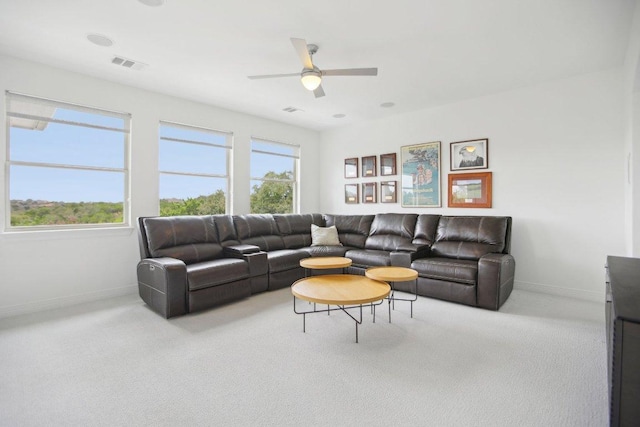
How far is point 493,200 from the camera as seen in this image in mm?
4598

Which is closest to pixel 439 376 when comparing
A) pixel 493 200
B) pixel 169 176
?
A: pixel 493 200

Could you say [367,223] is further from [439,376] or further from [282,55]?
[439,376]

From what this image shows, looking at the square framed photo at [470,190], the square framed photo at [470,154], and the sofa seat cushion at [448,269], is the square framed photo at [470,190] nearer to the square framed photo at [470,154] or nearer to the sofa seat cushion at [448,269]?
the square framed photo at [470,154]

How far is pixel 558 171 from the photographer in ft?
13.3

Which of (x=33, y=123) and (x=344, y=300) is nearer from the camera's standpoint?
(x=344, y=300)

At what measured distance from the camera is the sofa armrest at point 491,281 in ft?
11.4

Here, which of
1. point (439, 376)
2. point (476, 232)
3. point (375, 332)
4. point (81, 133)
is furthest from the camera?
point (476, 232)

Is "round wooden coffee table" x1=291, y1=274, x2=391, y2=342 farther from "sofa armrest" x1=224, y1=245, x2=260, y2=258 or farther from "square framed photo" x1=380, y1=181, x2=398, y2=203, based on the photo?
"square framed photo" x1=380, y1=181, x2=398, y2=203

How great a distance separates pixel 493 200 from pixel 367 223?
6.52ft

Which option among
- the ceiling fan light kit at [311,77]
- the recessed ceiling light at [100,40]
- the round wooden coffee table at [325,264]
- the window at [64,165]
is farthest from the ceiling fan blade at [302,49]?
the window at [64,165]

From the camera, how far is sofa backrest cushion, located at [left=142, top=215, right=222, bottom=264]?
151 inches

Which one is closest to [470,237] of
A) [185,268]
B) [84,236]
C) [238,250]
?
[238,250]

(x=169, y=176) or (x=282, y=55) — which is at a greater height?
(x=282, y=55)

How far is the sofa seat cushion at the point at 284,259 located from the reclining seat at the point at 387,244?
0.77 m
